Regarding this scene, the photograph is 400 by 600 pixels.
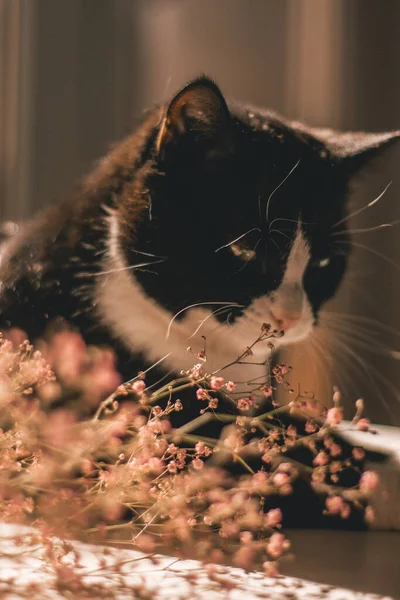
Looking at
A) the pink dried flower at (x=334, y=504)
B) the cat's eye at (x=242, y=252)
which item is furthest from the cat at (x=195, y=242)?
the pink dried flower at (x=334, y=504)

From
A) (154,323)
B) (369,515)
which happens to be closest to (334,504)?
(369,515)

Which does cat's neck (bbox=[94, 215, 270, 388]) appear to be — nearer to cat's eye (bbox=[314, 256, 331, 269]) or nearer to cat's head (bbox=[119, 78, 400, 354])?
cat's head (bbox=[119, 78, 400, 354])

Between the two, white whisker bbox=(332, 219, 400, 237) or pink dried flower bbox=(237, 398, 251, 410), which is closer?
pink dried flower bbox=(237, 398, 251, 410)

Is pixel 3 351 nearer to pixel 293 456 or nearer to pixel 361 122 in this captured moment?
pixel 293 456

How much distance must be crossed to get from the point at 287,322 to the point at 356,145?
232 mm

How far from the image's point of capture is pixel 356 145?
2.65 feet

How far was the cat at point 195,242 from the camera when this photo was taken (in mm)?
756

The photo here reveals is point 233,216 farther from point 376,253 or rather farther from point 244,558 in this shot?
point 244,558

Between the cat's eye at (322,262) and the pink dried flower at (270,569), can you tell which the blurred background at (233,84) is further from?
the pink dried flower at (270,569)

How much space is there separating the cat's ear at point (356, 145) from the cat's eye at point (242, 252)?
6.6 inches

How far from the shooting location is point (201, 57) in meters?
0.81

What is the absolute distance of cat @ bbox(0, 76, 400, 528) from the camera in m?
0.76

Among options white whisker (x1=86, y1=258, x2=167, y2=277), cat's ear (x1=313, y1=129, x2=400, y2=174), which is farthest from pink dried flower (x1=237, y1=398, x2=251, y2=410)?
cat's ear (x1=313, y1=129, x2=400, y2=174)

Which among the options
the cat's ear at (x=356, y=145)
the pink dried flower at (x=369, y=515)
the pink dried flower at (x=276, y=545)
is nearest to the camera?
the pink dried flower at (x=276, y=545)
